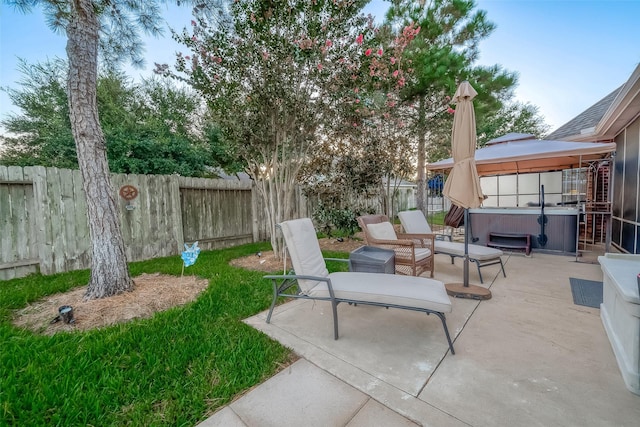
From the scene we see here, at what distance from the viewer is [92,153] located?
298 cm

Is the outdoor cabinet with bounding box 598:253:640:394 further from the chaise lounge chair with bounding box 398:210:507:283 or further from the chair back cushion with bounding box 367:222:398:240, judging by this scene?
the chair back cushion with bounding box 367:222:398:240

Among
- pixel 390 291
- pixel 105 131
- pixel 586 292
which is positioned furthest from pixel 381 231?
pixel 105 131

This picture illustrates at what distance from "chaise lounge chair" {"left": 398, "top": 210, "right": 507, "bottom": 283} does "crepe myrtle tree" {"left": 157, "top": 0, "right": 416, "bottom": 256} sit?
7.58 feet

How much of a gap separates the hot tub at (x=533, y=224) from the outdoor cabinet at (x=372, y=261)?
4.23 meters

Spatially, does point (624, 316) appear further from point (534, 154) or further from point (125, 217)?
point (125, 217)

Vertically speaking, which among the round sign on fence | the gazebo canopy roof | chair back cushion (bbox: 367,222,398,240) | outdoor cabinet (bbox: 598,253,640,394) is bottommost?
outdoor cabinet (bbox: 598,253,640,394)

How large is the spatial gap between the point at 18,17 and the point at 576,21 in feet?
33.0

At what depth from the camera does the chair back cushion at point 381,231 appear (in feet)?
13.2

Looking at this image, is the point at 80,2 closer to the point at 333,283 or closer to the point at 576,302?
the point at 333,283

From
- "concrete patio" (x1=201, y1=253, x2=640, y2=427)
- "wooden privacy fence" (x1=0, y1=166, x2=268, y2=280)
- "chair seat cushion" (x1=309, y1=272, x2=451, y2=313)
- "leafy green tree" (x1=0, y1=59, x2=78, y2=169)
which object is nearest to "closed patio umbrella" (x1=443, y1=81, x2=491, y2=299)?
"concrete patio" (x1=201, y1=253, x2=640, y2=427)

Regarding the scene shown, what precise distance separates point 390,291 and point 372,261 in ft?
3.27

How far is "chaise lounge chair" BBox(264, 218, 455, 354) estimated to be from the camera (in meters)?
2.17

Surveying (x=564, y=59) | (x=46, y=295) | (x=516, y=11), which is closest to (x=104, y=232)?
(x=46, y=295)

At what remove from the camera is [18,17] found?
3.32 meters
